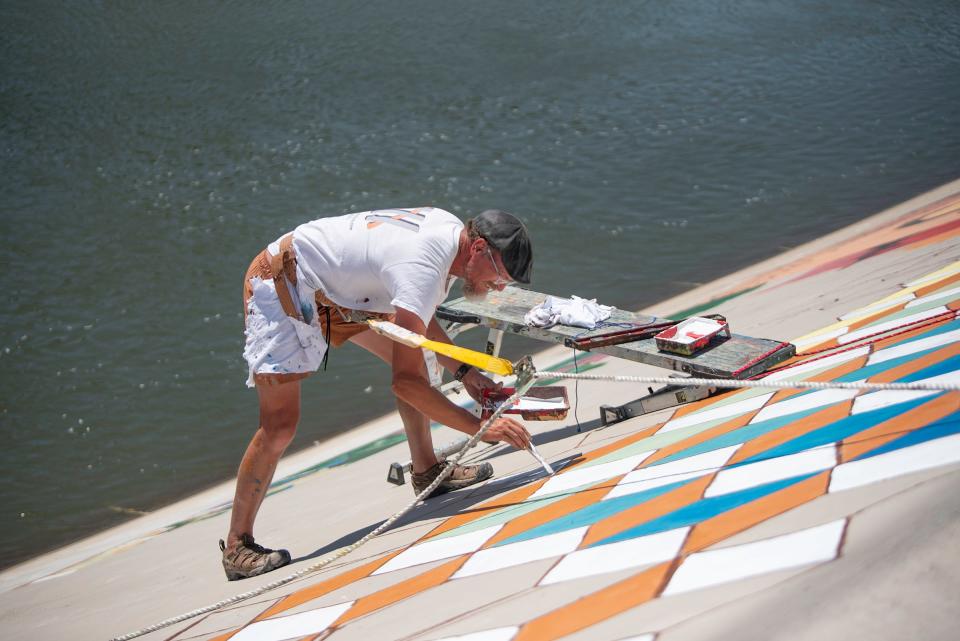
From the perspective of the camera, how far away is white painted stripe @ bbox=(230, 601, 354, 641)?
2455 millimetres

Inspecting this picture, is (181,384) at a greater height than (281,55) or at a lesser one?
lesser

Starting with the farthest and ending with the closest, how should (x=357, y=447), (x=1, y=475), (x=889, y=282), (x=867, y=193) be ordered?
(x=867, y=193)
(x=1, y=475)
(x=357, y=447)
(x=889, y=282)

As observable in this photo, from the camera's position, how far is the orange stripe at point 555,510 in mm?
2701

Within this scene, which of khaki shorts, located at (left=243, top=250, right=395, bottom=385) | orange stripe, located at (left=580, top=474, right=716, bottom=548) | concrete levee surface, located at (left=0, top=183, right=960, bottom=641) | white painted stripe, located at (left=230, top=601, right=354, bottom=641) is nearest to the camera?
concrete levee surface, located at (left=0, top=183, right=960, bottom=641)

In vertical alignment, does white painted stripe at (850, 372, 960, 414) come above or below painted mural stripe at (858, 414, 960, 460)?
below

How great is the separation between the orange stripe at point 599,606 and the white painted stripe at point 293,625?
0.73 m

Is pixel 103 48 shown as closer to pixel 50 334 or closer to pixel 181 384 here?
pixel 50 334

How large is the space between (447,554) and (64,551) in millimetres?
3371

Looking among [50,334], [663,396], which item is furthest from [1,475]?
[663,396]

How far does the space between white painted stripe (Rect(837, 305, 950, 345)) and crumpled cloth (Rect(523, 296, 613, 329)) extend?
1.02 m

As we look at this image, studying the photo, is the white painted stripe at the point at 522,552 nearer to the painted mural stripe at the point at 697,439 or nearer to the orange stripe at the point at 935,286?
the painted mural stripe at the point at 697,439

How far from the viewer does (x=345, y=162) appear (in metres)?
11.1

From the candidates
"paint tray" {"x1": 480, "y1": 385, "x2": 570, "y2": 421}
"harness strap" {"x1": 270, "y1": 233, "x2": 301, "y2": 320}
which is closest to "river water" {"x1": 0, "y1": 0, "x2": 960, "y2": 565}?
"paint tray" {"x1": 480, "y1": 385, "x2": 570, "y2": 421}

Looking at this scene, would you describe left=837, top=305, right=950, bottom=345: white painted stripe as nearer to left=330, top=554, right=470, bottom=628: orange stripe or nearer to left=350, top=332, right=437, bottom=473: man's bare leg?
left=350, top=332, right=437, bottom=473: man's bare leg
